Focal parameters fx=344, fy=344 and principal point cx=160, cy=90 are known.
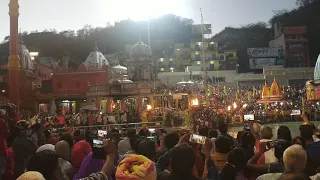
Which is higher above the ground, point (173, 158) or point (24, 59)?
point (24, 59)

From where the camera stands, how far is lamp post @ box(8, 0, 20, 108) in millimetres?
25438

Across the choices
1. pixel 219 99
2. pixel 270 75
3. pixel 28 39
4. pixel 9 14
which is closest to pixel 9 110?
pixel 9 14

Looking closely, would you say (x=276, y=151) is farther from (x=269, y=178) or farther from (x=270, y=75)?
(x=270, y=75)

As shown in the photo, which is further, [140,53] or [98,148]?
[140,53]

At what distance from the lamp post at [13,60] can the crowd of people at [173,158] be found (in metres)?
19.7

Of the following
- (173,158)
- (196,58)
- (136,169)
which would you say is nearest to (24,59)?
(173,158)

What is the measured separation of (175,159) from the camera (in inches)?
135

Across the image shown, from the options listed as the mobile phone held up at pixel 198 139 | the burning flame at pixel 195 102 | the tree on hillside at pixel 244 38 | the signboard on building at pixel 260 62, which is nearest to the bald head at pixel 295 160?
the mobile phone held up at pixel 198 139

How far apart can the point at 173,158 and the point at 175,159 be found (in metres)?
0.03

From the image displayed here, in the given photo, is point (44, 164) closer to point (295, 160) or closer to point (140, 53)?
point (295, 160)

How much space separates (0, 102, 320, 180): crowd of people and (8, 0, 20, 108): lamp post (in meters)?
19.7

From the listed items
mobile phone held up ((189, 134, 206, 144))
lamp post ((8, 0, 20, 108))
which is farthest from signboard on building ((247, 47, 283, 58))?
mobile phone held up ((189, 134, 206, 144))

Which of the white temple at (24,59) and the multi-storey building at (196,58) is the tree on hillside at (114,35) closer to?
the multi-storey building at (196,58)

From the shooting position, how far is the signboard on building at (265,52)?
69.5 meters
